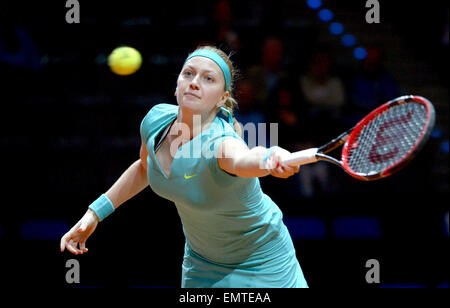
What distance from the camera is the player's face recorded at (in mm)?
2441

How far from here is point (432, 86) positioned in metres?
5.90

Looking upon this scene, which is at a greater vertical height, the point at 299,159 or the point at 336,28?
the point at 336,28

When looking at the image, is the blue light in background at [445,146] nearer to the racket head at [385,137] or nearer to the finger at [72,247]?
the racket head at [385,137]

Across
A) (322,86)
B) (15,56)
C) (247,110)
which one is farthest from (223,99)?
(15,56)

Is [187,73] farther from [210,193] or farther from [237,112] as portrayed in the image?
A: [237,112]

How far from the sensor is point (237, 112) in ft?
15.3

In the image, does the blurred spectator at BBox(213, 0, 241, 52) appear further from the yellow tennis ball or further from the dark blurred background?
the yellow tennis ball

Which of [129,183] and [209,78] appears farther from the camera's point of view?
[129,183]

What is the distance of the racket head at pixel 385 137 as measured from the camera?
6.71 feet

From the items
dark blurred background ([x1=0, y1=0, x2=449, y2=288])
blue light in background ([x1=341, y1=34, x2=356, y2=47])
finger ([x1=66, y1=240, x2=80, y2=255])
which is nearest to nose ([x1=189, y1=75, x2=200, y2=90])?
finger ([x1=66, y1=240, x2=80, y2=255])

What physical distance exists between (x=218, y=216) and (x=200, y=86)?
53cm

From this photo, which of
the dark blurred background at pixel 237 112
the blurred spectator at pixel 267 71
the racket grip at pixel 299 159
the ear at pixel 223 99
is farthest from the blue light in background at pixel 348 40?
the racket grip at pixel 299 159
